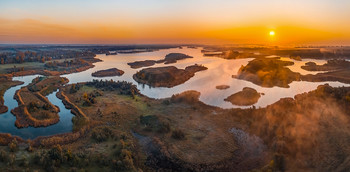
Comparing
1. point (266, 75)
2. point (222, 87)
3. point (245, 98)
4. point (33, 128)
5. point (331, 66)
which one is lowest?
point (33, 128)

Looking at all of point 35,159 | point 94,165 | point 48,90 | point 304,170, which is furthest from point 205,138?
point 48,90

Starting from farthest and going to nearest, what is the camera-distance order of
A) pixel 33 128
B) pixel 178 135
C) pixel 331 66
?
pixel 331 66, pixel 33 128, pixel 178 135

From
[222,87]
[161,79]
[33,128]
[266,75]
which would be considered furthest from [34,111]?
[266,75]

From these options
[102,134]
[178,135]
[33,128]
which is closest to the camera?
[102,134]

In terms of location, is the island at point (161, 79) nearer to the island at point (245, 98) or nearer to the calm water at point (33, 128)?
the island at point (245, 98)

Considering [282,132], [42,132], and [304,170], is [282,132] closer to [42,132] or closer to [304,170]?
[304,170]

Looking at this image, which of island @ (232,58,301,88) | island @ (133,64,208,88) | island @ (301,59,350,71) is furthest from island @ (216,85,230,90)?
island @ (301,59,350,71)

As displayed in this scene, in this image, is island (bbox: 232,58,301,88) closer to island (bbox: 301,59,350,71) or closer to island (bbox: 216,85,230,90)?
island (bbox: 216,85,230,90)

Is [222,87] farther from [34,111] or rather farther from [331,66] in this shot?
[331,66]
